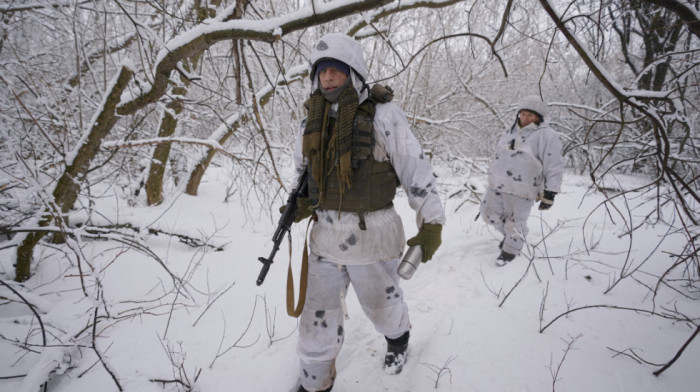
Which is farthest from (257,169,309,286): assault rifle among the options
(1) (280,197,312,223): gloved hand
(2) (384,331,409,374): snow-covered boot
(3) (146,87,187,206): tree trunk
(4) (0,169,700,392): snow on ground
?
(3) (146,87,187,206): tree trunk

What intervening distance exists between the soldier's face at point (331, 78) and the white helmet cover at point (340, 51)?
7cm

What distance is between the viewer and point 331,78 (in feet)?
5.32

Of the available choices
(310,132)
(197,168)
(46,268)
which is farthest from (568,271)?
(197,168)

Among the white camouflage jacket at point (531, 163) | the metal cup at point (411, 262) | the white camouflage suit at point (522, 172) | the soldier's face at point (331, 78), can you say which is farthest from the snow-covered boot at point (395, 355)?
the white camouflage jacket at point (531, 163)

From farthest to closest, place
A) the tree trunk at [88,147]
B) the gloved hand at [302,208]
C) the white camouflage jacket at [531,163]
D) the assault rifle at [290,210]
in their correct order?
the white camouflage jacket at [531,163]
the tree trunk at [88,147]
the gloved hand at [302,208]
the assault rifle at [290,210]

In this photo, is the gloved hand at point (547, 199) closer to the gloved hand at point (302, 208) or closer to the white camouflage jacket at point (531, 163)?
the white camouflage jacket at point (531, 163)

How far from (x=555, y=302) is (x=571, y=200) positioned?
4183 millimetres

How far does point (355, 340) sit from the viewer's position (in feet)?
6.82

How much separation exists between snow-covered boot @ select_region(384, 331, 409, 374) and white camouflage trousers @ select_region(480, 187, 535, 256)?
197 centimetres

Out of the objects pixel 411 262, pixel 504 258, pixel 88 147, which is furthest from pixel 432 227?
pixel 88 147

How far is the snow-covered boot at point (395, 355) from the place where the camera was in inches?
70.8

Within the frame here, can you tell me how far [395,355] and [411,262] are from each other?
2.44 feet

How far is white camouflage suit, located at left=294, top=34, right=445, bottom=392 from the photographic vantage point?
5.16 feet

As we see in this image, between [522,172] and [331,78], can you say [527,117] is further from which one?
[331,78]
